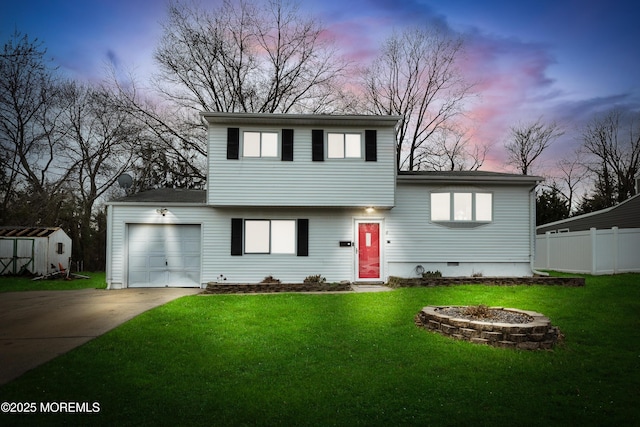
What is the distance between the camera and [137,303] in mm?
A: 11234

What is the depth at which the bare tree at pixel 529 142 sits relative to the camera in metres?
31.9

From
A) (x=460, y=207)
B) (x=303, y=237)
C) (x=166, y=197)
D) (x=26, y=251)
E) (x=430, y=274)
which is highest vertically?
(x=166, y=197)

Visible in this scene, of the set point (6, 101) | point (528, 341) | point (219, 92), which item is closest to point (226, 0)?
point (219, 92)

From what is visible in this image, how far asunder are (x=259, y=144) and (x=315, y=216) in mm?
3184

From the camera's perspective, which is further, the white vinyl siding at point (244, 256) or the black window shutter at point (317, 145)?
the white vinyl siding at point (244, 256)

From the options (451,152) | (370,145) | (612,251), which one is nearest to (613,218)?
(612,251)

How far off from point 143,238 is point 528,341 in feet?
41.0

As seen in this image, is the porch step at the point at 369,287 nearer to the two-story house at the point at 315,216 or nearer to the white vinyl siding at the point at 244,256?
the two-story house at the point at 315,216

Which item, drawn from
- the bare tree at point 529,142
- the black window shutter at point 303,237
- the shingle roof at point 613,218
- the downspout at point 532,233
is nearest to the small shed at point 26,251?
the black window shutter at point 303,237

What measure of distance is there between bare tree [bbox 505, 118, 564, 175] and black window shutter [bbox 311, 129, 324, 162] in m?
23.9

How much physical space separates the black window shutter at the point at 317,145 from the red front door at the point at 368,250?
2849mm

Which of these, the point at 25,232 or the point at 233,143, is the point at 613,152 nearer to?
the point at 233,143

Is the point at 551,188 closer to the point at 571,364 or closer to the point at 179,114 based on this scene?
the point at 179,114

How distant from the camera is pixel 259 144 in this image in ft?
47.7
